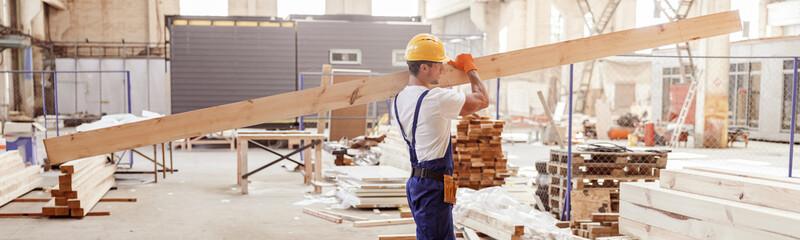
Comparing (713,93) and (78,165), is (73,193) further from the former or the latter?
(713,93)

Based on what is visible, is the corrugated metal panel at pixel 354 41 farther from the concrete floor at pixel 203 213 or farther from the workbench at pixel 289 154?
the workbench at pixel 289 154

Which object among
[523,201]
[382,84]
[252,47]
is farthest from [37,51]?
[382,84]

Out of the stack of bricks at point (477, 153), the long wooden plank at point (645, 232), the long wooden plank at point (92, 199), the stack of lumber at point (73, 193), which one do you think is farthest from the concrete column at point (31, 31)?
the long wooden plank at point (645, 232)

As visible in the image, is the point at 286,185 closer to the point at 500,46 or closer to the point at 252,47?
the point at 252,47

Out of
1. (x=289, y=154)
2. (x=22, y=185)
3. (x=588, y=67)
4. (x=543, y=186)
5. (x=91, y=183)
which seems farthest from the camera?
(x=588, y=67)

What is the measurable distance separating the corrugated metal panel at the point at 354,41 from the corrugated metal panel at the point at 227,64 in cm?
48

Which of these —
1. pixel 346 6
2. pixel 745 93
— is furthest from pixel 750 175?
pixel 346 6

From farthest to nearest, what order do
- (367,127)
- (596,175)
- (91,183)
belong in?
1. (367,127)
2. (91,183)
3. (596,175)

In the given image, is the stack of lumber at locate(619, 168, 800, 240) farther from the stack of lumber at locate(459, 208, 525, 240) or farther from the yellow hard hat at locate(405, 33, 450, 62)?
the yellow hard hat at locate(405, 33, 450, 62)

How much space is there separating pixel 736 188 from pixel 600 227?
2682mm

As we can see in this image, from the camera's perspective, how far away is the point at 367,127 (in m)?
18.6

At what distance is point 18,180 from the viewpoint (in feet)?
32.3

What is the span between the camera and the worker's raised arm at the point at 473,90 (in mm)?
3885

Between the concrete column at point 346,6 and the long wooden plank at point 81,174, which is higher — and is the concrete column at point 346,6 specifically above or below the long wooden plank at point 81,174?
above
